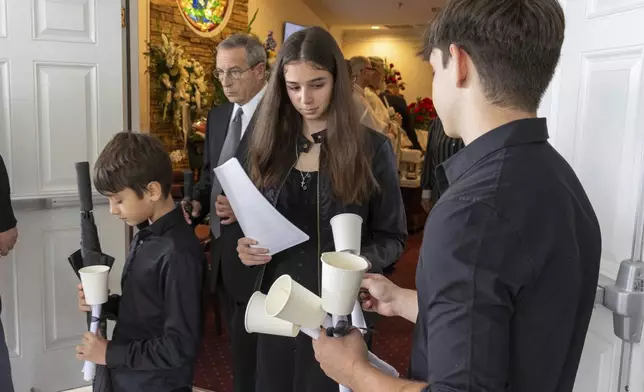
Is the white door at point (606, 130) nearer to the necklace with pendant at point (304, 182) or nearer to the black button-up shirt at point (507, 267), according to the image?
the black button-up shirt at point (507, 267)

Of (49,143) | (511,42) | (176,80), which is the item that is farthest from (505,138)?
(176,80)

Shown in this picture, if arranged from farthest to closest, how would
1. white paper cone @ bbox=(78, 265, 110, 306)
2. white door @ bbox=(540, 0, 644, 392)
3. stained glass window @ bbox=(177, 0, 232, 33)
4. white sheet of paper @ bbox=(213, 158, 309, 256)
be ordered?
stained glass window @ bbox=(177, 0, 232, 33)
white sheet of paper @ bbox=(213, 158, 309, 256)
white paper cone @ bbox=(78, 265, 110, 306)
white door @ bbox=(540, 0, 644, 392)

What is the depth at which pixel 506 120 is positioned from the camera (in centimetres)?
82

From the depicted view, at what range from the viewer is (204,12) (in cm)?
579

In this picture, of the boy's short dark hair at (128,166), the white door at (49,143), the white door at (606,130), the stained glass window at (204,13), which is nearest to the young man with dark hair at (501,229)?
the white door at (606,130)

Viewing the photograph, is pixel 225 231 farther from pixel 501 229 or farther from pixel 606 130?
pixel 501 229

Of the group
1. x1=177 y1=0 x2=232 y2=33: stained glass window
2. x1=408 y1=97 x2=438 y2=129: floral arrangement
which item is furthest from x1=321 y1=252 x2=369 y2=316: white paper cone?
x1=408 y1=97 x2=438 y2=129: floral arrangement

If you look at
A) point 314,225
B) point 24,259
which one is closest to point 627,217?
point 314,225

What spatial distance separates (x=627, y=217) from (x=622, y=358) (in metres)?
0.33

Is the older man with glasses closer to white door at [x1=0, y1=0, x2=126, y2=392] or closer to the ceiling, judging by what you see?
white door at [x1=0, y1=0, x2=126, y2=392]

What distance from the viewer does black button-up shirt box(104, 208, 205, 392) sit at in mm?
1482

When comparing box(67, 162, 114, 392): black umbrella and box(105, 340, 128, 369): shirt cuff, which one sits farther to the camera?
box(67, 162, 114, 392): black umbrella

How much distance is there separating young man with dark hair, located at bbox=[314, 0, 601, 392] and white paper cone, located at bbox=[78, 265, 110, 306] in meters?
0.86

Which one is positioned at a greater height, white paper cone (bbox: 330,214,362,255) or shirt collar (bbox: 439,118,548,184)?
shirt collar (bbox: 439,118,548,184)
